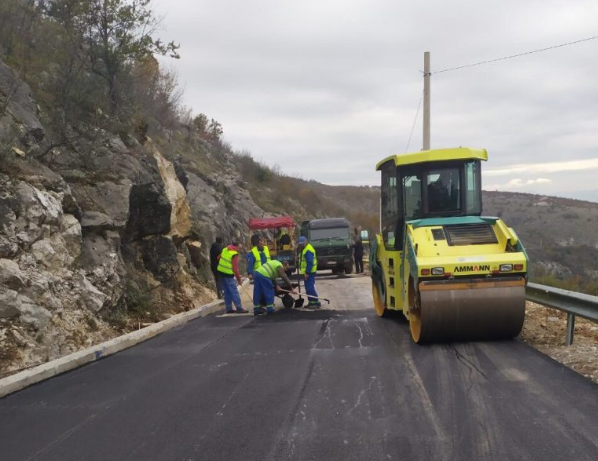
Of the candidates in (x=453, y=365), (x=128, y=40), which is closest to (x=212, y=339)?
(x=453, y=365)

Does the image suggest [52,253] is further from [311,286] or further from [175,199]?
[175,199]

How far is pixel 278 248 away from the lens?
24.6 meters

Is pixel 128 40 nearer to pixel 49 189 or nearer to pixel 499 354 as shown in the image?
pixel 49 189

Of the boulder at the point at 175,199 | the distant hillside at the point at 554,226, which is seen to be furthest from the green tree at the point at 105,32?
the distant hillside at the point at 554,226

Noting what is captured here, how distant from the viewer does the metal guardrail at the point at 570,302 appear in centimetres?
687

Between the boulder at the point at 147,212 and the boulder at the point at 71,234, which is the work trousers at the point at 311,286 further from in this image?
the boulder at the point at 71,234

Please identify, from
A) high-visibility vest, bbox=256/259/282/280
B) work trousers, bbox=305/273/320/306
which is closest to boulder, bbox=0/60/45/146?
high-visibility vest, bbox=256/259/282/280

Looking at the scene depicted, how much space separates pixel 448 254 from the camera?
775 cm

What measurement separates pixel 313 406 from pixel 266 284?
727 cm

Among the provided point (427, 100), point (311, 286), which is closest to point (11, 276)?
point (311, 286)

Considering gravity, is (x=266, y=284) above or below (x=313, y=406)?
above

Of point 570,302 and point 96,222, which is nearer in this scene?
point 570,302

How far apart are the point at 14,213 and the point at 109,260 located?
2330 mm

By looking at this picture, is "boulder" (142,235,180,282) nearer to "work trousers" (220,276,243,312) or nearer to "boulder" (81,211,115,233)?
"work trousers" (220,276,243,312)
